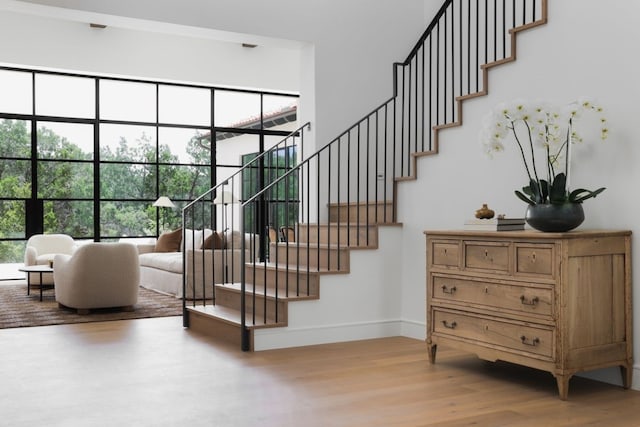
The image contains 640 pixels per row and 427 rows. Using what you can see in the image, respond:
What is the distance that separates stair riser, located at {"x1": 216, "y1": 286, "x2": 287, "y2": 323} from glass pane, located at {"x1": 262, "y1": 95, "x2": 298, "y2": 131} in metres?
6.07

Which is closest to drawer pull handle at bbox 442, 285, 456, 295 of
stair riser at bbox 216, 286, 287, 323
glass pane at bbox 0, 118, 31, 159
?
stair riser at bbox 216, 286, 287, 323

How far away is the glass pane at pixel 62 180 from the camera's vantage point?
412 inches

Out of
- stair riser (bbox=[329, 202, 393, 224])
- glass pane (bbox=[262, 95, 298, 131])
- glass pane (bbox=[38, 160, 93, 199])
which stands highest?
glass pane (bbox=[262, 95, 298, 131])

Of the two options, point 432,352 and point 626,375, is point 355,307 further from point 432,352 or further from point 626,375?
point 626,375

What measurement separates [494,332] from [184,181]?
26.4 ft

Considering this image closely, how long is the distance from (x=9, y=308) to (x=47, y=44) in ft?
14.6

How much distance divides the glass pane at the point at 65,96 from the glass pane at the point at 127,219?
4.84 feet

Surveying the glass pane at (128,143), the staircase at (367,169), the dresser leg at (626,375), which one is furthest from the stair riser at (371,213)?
the glass pane at (128,143)

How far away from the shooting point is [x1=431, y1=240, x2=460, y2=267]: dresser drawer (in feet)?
14.3

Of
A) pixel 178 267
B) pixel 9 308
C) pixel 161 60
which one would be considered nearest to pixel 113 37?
pixel 161 60

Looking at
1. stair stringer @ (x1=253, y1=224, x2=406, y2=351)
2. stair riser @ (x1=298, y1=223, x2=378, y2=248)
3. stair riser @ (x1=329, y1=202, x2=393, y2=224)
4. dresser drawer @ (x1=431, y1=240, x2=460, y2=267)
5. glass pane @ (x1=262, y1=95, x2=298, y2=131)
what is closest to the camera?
dresser drawer @ (x1=431, y1=240, x2=460, y2=267)

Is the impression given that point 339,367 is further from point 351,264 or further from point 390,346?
point 351,264

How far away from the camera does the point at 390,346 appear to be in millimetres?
5176

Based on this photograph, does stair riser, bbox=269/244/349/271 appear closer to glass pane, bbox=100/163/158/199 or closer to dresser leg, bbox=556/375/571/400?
dresser leg, bbox=556/375/571/400
